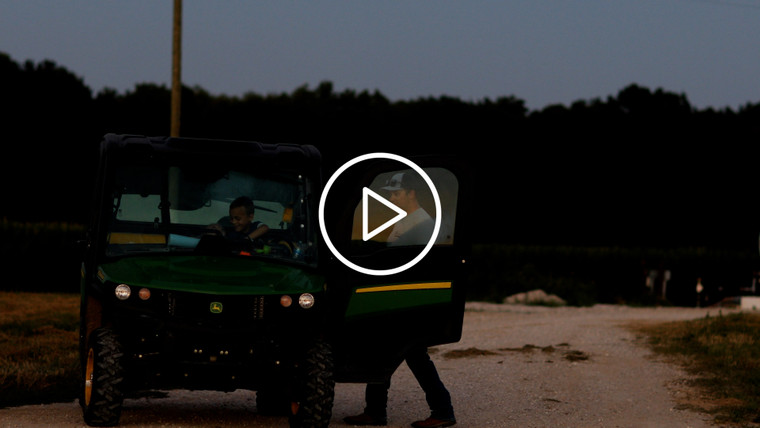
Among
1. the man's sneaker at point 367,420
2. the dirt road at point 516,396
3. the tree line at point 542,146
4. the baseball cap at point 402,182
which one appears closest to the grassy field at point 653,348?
the dirt road at point 516,396

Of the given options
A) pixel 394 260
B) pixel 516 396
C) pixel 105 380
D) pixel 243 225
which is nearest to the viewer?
pixel 105 380

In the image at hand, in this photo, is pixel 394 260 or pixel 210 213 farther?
pixel 210 213

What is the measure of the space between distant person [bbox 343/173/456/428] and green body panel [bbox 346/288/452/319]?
1.30 ft

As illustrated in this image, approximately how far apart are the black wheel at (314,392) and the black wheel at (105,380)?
133cm

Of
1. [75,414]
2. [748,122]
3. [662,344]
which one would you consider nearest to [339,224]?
[75,414]

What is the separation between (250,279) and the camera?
9.00 meters

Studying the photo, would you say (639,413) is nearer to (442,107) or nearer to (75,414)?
(75,414)

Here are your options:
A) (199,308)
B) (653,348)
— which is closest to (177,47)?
(653,348)

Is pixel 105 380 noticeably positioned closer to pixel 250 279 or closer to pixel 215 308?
pixel 215 308

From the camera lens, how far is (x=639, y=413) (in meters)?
11.9

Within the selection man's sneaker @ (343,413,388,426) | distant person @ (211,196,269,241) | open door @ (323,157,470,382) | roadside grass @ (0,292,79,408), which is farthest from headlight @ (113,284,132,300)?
roadside grass @ (0,292,79,408)

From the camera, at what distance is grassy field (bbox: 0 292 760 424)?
12438 mm

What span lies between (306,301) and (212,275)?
75 cm

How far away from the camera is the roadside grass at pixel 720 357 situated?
1252cm
